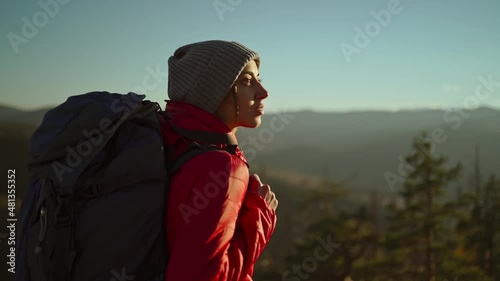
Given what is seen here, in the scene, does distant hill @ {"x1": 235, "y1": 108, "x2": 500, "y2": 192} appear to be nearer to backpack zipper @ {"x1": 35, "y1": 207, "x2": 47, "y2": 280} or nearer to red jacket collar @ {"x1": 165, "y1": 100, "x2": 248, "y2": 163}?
red jacket collar @ {"x1": 165, "y1": 100, "x2": 248, "y2": 163}

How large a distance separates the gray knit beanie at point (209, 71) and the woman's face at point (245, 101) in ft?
0.20

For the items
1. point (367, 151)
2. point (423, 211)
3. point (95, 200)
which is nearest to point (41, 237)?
point (95, 200)

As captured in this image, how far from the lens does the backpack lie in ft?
5.22

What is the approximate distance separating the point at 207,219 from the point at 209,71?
739 millimetres

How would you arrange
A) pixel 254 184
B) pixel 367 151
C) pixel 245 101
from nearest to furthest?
pixel 254 184 < pixel 245 101 < pixel 367 151

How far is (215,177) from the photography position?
1638mm

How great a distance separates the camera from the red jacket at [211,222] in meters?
1.58

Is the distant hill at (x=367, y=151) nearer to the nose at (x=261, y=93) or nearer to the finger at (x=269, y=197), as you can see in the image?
the nose at (x=261, y=93)

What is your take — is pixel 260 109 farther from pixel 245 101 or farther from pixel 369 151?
pixel 369 151

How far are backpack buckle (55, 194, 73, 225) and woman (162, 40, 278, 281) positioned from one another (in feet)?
1.11

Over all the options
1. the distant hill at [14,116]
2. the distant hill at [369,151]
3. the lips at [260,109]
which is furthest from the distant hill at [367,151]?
the lips at [260,109]

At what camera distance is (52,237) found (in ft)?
5.18

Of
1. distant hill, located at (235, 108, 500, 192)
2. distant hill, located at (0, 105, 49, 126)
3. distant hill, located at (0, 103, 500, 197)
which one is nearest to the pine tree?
distant hill, located at (0, 105, 49, 126)

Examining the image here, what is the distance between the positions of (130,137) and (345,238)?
935 inches
